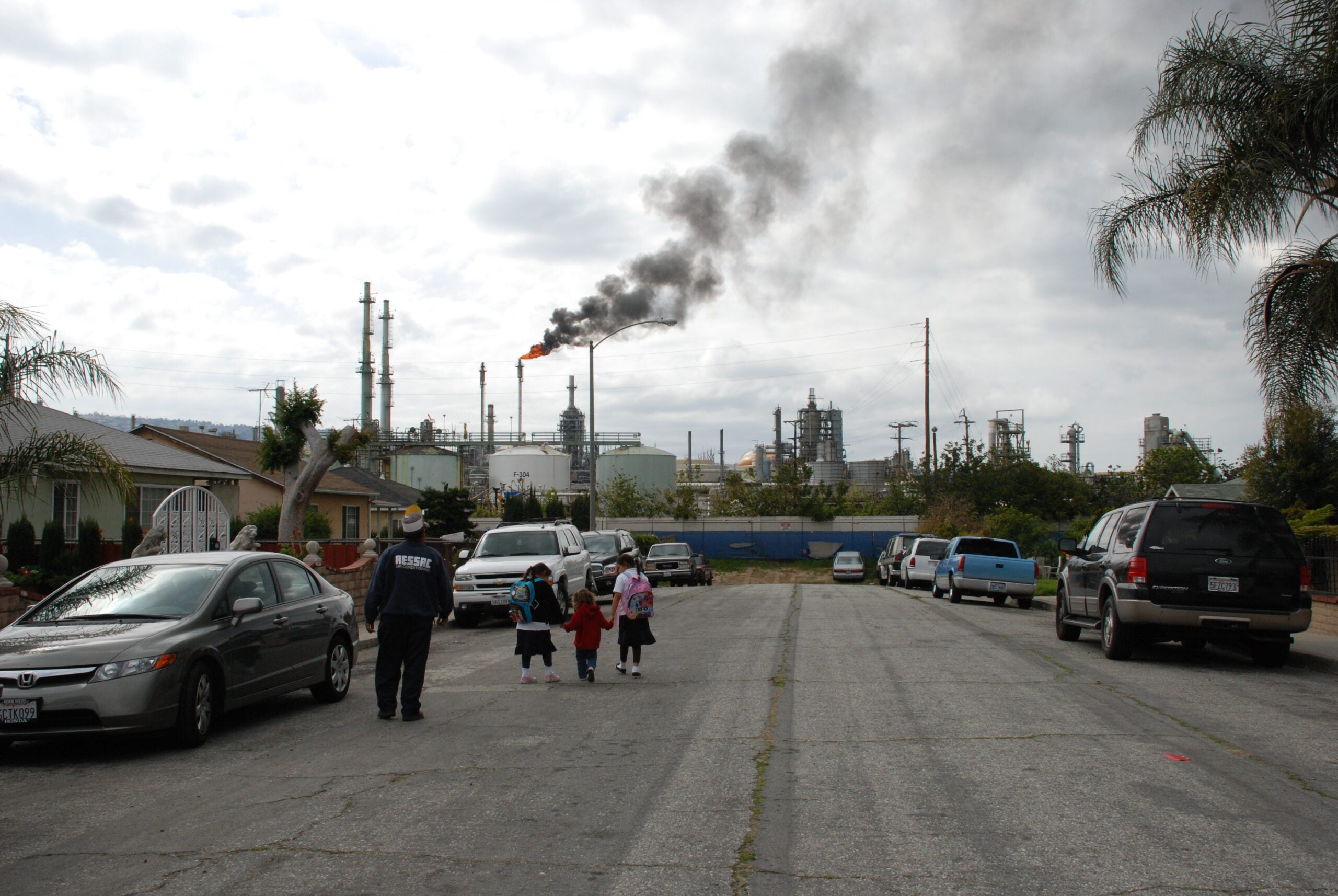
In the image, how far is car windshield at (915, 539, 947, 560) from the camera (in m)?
31.7

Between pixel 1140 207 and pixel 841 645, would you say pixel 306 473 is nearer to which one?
pixel 841 645

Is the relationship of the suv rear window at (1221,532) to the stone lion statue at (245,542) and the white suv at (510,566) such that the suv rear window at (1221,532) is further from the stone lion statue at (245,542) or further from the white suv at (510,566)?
the stone lion statue at (245,542)

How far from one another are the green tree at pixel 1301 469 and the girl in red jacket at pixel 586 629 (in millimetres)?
18659

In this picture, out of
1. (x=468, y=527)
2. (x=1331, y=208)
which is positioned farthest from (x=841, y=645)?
(x=468, y=527)

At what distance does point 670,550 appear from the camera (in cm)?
3819

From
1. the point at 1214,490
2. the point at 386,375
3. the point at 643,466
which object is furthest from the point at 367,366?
the point at 1214,490

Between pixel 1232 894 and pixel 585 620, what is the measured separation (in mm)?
7465

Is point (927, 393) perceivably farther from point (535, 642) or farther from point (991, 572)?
point (535, 642)

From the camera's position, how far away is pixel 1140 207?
14.4 m

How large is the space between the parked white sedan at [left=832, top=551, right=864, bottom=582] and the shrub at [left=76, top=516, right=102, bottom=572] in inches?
1268

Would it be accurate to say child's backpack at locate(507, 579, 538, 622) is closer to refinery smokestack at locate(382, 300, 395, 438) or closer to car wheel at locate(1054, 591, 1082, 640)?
car wheel at locate(1054, 591, 1082, 640)

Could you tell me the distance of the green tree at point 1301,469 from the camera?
24.6 m

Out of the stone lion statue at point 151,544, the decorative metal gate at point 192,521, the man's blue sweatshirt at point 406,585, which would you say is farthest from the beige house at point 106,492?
the man's blue sweatshirt at point 406,585

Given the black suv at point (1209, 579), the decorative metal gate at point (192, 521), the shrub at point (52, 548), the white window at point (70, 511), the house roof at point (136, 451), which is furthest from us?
the white window at point (70, 511)
